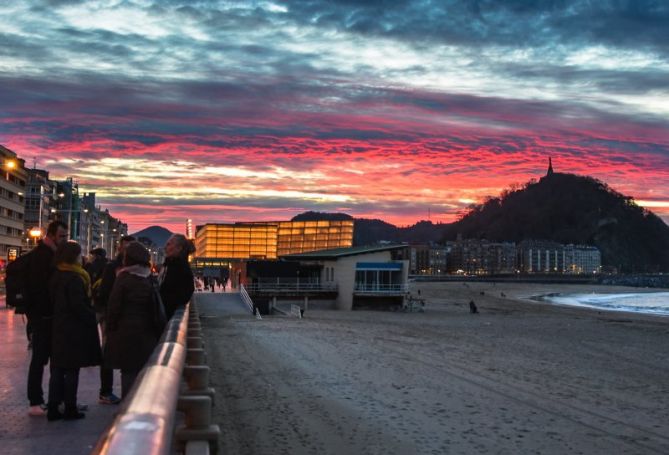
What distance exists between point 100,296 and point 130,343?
1927 millimetres

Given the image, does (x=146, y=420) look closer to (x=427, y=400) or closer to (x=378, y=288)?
(x=427, y=400)

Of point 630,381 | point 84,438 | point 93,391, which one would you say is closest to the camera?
point 84,438

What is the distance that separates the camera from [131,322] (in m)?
6.95

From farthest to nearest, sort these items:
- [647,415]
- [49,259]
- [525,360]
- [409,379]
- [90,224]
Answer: [90,224] < [525,360] < [409,379] < [647,415] < [49,259]

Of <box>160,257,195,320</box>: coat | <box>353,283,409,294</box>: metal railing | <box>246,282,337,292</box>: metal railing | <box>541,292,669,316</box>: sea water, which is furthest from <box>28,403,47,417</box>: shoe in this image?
<box>541,292,669,316</box>: sea water

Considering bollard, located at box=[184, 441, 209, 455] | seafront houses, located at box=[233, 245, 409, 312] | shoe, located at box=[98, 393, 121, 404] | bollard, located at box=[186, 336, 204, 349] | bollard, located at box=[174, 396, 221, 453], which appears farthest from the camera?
seafront houses, located at box=[233, 245, 409, 312]

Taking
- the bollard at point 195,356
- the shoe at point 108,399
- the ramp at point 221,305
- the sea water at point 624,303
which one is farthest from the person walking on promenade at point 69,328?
the sea water at point 624,303

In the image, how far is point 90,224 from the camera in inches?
6841

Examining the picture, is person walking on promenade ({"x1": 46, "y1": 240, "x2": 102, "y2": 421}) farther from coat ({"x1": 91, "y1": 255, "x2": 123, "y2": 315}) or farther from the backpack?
coat ({"x1": 91, "y1": 255, "x2": 123, "y2": 315})


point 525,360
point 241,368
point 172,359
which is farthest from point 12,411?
point 525,360

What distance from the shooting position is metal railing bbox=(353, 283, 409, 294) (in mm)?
60562

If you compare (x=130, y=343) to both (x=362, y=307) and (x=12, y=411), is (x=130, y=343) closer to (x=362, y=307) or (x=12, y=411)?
(x=12, y=411)

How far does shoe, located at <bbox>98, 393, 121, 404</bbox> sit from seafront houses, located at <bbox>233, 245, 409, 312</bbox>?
156ft

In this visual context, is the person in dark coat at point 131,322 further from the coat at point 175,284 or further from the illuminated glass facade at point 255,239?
the illuminated glass facade at point 255,239
